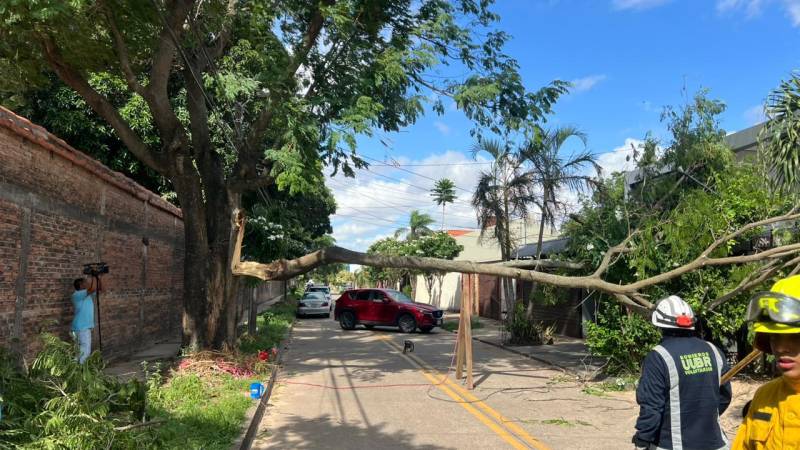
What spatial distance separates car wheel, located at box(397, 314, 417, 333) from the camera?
2281cm

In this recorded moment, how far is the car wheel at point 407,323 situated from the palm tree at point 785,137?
1450 cm

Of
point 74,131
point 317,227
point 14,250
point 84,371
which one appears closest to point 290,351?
point 74,131

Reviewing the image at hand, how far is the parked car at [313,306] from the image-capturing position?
3228cm

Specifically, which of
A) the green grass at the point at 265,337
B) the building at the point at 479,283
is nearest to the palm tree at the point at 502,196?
the building at the point at 479,283

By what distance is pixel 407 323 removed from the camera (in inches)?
902

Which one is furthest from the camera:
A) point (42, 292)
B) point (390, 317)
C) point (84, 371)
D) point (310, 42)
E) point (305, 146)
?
point (390, 317)

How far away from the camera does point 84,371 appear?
18.2ft

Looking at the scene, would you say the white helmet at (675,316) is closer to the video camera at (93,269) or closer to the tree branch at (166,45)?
the tree branch at (166,45)

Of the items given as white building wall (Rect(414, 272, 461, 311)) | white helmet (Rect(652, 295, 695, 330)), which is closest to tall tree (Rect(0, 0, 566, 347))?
white helmet (Rect(652, 295, 695, 330))

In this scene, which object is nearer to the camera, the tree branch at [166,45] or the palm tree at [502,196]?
the tree branch at [166,45]

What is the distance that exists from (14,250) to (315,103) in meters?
5.10

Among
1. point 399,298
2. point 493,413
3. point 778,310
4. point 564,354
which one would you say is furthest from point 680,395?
point 399,298

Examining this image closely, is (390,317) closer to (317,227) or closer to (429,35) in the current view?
(317,227)

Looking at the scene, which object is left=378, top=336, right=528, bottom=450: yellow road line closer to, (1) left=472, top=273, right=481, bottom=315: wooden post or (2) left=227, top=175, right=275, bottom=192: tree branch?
(2) left=227, top=175, right=275, bottom=192: tree branch
